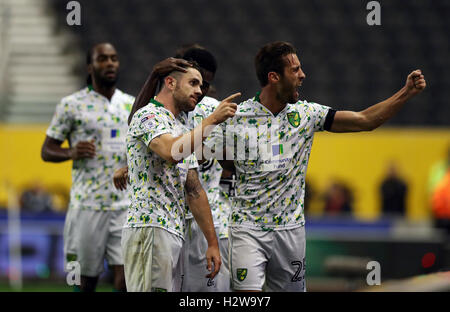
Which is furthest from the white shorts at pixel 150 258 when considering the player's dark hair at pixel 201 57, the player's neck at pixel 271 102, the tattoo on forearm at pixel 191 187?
the player's dark hair at pixel 201 57

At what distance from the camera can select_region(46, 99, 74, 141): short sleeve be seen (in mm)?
7730

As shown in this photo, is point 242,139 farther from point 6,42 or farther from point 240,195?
point 6,42

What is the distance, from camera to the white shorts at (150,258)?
5.46 metres

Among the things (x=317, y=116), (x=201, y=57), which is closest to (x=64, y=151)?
(x=201, y=57)

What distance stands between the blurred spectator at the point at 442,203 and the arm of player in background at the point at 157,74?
7.32m

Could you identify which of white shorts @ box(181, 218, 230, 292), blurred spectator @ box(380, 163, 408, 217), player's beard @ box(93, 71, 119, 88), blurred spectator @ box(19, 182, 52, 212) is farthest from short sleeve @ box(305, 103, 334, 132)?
blurred spectator @ box(19, 182, 52, 212)

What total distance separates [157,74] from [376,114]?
5.12ft

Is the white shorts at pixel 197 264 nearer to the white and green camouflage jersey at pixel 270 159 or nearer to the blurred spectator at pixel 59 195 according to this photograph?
the white and green camouflage jersey at pixel 270 159

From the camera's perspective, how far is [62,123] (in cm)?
775

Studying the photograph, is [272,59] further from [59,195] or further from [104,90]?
[59,195]

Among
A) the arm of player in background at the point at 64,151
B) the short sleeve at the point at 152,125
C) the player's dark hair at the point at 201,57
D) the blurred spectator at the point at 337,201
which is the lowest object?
the blurred spectator at the point at 337,201

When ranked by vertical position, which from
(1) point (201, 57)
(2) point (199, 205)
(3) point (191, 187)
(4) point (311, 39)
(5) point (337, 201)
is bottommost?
(5) point (337, 201)

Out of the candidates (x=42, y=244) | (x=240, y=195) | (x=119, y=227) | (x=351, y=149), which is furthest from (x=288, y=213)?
(x=351, y=149)

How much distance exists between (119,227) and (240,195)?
1905mm
